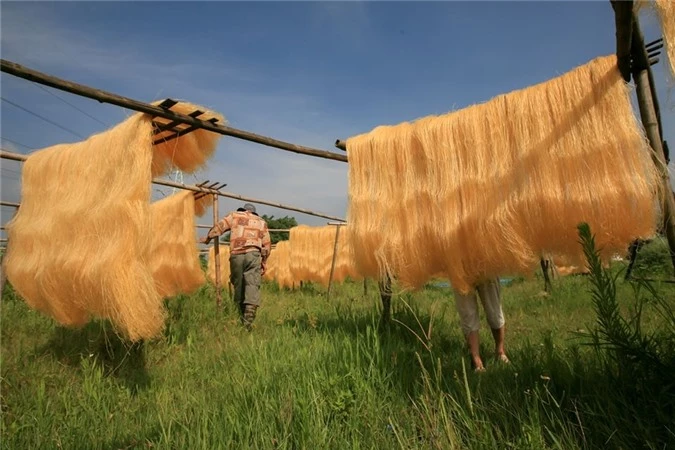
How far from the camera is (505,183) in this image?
210cm

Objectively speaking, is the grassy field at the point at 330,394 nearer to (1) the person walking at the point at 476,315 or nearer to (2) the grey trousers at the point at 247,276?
(1) the person walking at the point at 476,315

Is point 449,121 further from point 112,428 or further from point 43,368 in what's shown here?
point 43,368

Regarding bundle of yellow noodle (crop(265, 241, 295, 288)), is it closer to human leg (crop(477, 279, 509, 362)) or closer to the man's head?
the man's head

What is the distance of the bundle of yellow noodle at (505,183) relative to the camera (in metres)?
1.80

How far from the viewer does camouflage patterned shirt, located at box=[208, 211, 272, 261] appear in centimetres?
555

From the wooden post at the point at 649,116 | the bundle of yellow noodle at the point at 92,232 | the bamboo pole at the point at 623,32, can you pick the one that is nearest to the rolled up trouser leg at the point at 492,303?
the wooden post at the point at 649,116

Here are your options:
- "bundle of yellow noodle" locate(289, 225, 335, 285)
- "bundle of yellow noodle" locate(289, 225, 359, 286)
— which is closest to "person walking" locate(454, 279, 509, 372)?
"bundle of yellow noodle" locate(289, 225, 359, 286)

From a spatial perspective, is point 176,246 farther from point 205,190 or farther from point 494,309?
point 494,309

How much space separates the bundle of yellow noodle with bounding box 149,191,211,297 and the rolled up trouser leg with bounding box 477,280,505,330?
15.2 ft

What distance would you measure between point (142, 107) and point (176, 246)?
13.0 feet

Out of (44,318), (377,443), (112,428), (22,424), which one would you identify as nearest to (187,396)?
(112,428)

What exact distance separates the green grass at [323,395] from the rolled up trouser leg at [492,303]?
26cm

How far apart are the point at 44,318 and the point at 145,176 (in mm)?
3501

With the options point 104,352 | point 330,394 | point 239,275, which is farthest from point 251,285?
point 330,394
